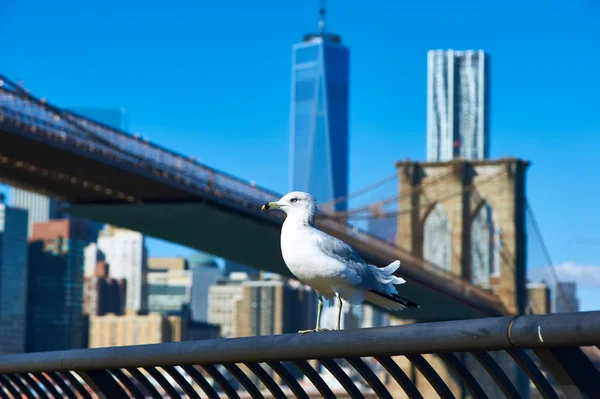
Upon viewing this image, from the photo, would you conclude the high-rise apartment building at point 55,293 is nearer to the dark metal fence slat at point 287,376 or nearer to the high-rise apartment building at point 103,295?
the high-rise apartment building at point 103,295

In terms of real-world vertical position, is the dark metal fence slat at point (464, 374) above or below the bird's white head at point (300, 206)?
below

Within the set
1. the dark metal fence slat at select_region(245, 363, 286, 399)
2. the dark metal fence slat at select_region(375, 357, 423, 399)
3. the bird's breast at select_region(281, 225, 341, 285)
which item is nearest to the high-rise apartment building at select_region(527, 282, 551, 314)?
the bird's breast at select_region(281, 225, 341, 285)

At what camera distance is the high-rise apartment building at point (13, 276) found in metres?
157

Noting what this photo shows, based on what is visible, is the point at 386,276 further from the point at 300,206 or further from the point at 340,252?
the point at 300,206

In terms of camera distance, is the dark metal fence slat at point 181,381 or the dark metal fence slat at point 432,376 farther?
the dark metal fence slat at point 181,381

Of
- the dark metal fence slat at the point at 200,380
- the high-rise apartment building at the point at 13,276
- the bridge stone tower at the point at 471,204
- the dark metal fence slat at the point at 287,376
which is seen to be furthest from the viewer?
the high-rise apartment building at the point at 13,276

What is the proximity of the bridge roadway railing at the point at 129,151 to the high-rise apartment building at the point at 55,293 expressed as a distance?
122m

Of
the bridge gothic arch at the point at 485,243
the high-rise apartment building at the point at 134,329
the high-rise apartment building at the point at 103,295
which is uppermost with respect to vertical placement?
the bridge gothic arch at the point at 485,243

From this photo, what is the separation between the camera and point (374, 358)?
3396 mm

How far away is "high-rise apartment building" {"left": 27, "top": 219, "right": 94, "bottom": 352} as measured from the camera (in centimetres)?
16012

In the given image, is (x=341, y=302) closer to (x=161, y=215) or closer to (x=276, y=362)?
(x=276, y=362)

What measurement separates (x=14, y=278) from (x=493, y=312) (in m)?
123

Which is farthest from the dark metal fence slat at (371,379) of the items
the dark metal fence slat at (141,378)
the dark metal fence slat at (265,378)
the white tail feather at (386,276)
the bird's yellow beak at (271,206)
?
the dark metal fence slat at (141,378)

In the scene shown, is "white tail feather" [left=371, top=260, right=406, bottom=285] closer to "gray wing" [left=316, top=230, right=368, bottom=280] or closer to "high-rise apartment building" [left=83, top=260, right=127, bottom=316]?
"gray wing" [left=316, top=230, right=368, bottom=280]
